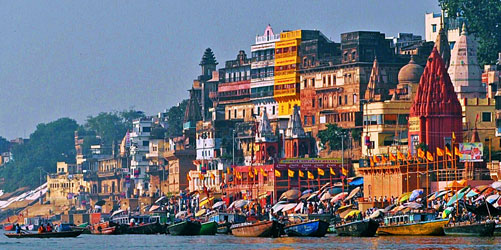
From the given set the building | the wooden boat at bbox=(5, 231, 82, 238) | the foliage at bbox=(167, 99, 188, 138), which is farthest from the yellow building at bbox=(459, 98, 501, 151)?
the foliage at bbox=(167, 99, 188, 138)

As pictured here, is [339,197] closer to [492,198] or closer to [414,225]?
[492,198]

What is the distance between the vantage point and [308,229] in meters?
82.0

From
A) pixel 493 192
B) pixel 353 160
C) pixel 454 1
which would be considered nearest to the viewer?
pixel 493 192

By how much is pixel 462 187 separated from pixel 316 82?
38.7m

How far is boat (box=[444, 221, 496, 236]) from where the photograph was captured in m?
74.9

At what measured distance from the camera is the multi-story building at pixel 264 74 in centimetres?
13725

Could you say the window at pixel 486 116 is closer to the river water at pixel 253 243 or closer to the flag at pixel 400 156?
the flag at pixel 400 156

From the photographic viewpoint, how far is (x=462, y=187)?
92500mm

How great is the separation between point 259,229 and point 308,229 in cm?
336

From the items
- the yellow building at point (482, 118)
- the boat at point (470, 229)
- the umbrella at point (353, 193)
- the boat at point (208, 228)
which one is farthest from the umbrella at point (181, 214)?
the boat at point (470, 229)

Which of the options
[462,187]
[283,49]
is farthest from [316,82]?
[462,187]

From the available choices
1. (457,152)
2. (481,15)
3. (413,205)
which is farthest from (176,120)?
(413,205)

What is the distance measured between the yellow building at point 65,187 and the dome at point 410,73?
67.0 meters

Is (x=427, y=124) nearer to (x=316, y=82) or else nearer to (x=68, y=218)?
(x=316, y=82)
